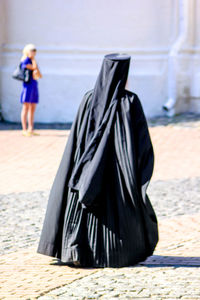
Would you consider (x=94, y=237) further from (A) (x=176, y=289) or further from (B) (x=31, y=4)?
(B) (x=31, y=4)

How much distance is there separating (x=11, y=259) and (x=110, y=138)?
4.27ft

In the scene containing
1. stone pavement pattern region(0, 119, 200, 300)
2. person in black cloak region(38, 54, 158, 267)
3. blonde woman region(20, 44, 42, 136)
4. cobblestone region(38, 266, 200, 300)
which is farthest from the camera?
blonde woman region(20, 44, 42, 136)

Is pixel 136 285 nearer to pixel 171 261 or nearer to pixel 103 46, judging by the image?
pixel 171 261

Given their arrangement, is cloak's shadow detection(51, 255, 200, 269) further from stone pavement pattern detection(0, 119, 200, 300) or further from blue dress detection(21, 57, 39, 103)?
blue dress detection(21, 57, 39, 103)

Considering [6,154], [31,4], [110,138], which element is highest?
[31,4]

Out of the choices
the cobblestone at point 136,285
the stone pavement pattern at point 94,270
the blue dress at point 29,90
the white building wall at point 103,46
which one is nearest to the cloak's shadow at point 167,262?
the stone pavement pattern at point 94,270

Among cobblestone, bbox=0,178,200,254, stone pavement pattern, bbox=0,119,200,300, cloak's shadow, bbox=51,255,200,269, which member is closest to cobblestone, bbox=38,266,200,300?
stone pavement pattern, bbox=0,119,200,300

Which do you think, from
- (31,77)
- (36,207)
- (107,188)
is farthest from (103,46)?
(107,188)

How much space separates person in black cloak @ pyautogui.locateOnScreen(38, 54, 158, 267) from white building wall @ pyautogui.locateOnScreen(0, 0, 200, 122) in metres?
10.4

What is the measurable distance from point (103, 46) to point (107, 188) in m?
10.8

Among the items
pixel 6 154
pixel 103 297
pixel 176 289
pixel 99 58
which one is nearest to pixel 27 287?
pixel 103 297

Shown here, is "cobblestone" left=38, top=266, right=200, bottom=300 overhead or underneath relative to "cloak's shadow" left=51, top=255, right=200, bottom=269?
overhead

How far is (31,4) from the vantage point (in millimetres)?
16062

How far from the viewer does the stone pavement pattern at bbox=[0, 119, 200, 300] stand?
16.0 ft
